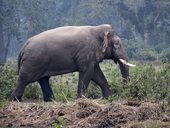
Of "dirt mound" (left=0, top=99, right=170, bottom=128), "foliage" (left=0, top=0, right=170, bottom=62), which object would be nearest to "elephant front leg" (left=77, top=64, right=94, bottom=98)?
"dirt mound" (left=0, top=99, right=170, bottom=128)

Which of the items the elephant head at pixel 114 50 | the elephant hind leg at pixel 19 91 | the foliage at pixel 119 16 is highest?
the elephant head at pixel 114 50

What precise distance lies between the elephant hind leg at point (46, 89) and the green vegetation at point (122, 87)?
0.16m

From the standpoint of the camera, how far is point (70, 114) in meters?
13.1

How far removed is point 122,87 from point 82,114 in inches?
110

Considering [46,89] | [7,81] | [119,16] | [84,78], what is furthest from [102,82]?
[119,16]

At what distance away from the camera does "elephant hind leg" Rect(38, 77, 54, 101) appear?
1727 cm

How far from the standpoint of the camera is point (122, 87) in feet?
51.0

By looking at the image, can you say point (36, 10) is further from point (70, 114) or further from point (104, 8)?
point (70, 114)

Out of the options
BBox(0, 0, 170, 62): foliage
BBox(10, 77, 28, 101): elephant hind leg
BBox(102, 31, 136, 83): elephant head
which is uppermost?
BBox(102, 31, 136, 83): elephant head

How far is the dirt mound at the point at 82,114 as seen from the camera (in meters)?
12.3

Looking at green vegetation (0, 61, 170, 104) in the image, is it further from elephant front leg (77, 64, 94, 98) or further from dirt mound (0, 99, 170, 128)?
dirt mound (0, 99, 170, 128)

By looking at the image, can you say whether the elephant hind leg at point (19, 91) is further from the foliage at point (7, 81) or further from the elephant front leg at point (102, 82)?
the elephant front leg at point (102, 82)

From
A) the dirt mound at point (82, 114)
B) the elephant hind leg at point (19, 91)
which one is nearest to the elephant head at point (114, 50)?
the elephant hind leg at point (19, 91)

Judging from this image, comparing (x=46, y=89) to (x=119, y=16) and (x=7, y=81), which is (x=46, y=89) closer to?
(x=7, y=81)
